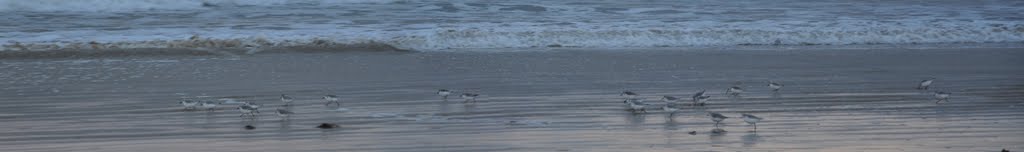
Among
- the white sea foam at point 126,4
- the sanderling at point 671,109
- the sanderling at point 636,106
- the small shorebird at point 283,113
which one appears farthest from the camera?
the white sea foam at point 126,4

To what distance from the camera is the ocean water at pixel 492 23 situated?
67.5 ft

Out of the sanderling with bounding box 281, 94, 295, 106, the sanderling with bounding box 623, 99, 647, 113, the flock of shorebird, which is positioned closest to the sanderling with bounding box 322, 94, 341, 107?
the flock of shorebird

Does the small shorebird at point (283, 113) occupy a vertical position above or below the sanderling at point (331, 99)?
below

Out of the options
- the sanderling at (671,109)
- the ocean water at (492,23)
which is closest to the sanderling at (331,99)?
the sanderling at (671,109)

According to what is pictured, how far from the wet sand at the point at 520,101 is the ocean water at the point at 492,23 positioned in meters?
2.05

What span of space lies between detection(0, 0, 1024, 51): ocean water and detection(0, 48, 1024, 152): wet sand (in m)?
2.05

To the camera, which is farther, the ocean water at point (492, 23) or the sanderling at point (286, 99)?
the ocean water at point (492, 23)

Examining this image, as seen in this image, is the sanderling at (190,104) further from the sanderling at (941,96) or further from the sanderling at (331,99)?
the sanderling at (941,96)

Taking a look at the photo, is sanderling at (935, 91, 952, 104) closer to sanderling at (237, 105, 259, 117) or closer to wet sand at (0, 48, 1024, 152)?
wet sand at (0, 48, 1024, 152)

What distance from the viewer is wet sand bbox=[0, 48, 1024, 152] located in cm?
909

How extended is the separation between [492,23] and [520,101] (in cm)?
1126

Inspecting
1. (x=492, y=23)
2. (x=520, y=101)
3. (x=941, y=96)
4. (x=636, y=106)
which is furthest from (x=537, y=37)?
(x=636, y=106)

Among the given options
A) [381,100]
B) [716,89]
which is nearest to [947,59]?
[716,89]

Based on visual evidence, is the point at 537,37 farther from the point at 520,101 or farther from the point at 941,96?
the point at 941,96
